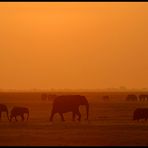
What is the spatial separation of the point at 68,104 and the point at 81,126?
4.7 inches

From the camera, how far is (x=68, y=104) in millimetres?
2299

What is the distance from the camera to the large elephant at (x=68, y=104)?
228 centimetres

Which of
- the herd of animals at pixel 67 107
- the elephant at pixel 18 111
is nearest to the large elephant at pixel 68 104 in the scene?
the herd of animals at pixel 67 107

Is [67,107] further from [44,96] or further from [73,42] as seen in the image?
[73,42]

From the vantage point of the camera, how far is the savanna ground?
7.47ft

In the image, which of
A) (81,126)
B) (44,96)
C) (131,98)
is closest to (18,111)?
(44,96)

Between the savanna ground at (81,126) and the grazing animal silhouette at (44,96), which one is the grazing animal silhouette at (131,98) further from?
the grazing animal silhouette at (44,96)

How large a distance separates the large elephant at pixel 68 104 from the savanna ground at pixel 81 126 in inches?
0.8

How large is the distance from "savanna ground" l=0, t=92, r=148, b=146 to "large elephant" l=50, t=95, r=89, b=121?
21 millimetres

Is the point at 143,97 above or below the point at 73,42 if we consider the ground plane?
below

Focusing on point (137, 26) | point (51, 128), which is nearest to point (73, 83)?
point (51, 128)

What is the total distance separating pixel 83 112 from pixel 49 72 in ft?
0.83

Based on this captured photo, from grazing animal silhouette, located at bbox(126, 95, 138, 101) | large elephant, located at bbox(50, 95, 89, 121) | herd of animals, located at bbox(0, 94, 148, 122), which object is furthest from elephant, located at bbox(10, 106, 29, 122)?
grazing animal silhouette, located at bbox(126, 95, 138, 101)

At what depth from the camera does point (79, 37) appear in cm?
235
